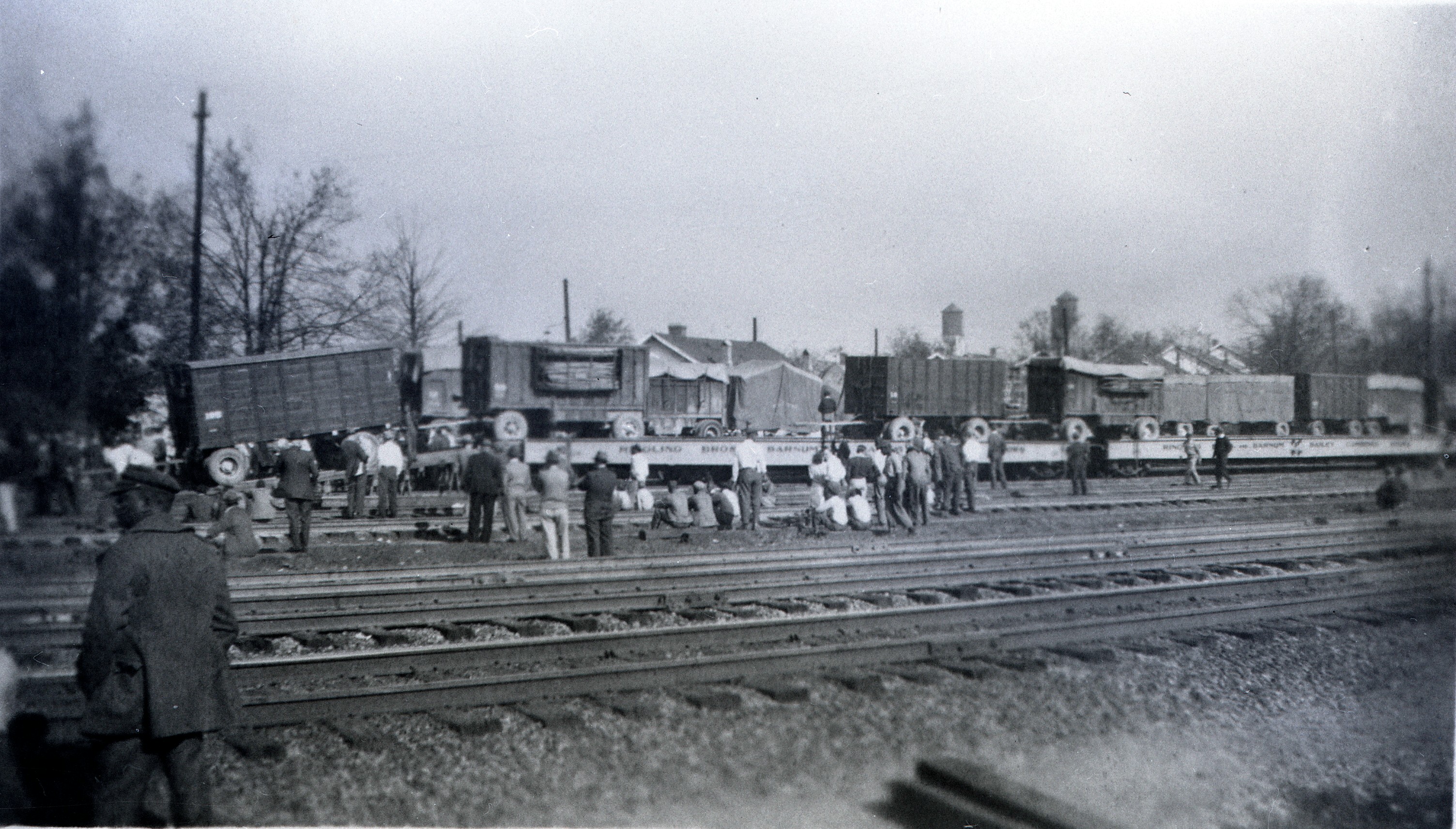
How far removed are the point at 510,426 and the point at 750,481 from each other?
7.98m

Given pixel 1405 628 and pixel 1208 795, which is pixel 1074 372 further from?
pixel 1208 795

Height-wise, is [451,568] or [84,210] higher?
[84,210]

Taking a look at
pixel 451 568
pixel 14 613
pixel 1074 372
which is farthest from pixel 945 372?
pixel 14 613

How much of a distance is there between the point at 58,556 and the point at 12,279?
3656 mm

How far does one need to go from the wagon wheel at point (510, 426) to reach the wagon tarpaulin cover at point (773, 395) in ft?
23.2

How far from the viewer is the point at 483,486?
545 inches

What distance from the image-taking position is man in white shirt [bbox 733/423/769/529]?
1551 cm

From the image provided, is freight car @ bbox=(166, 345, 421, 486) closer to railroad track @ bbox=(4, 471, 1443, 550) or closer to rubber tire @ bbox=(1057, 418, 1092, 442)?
railroad track @ bbox=(4, 471, 1443, 550)

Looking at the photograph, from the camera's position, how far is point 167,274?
14.9m

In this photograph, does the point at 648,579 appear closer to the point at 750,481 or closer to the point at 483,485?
the point at 483,485

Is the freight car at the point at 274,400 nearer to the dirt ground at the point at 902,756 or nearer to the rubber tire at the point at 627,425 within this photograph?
the rubber tire at the point at 627,425

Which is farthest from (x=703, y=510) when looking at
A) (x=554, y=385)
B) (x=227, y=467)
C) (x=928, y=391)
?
(x=928, y=391)

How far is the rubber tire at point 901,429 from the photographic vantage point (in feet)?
89.9

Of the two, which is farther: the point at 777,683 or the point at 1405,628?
the point at 1405,628
